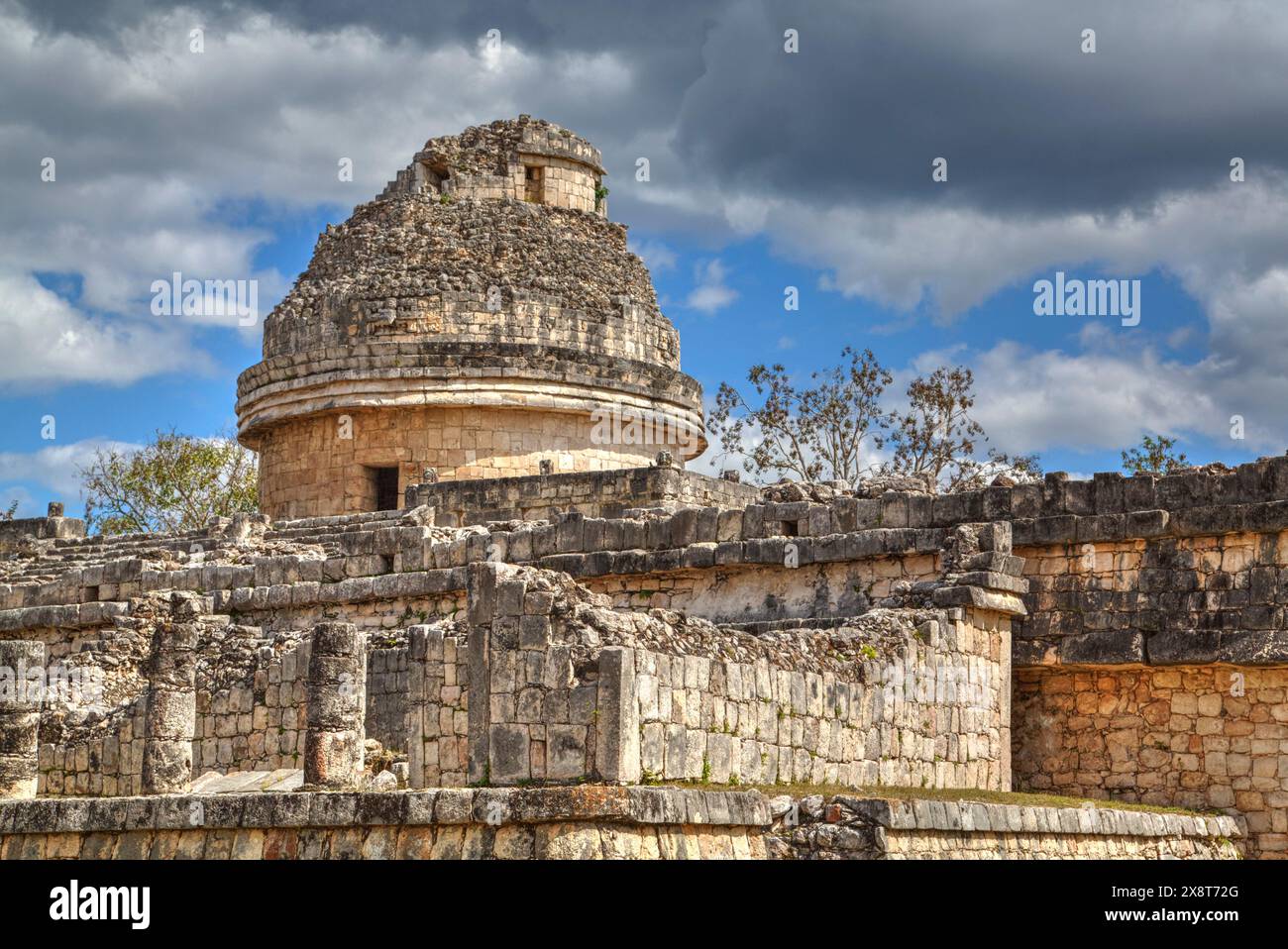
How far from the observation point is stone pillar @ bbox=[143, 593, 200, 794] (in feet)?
47.5

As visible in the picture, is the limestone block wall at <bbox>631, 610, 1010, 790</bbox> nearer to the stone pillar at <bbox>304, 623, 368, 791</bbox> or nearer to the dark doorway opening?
the stone pillar at <bbox>304, 623, 368, 791</bbox>

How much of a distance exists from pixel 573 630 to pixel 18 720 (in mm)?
5287

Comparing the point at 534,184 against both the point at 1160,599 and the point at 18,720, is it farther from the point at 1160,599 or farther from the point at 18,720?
the point at 18,720

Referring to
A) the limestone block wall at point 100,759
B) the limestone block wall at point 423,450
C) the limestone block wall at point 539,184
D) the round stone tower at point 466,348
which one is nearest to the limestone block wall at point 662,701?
the limestone block wall at point 100,759

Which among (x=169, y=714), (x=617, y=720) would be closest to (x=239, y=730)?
(x=169, y=714)

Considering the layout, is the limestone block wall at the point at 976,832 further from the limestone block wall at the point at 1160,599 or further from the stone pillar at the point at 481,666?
the stone pillar at the point at 481,666

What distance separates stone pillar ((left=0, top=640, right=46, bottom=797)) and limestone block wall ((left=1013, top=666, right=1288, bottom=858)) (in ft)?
26.6

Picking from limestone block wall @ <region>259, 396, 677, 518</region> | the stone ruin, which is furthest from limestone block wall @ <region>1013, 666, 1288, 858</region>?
limestone block wall @ <region>259, 396, 677, 518</region>

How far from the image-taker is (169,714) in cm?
1472

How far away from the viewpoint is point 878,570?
55.9 feet

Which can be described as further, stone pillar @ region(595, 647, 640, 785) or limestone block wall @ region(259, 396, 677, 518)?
limestone block wall @ region(259, 396, 677, 518)

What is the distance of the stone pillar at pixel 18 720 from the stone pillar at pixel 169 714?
2.74 ft

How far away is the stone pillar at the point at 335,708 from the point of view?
42.5 ft
